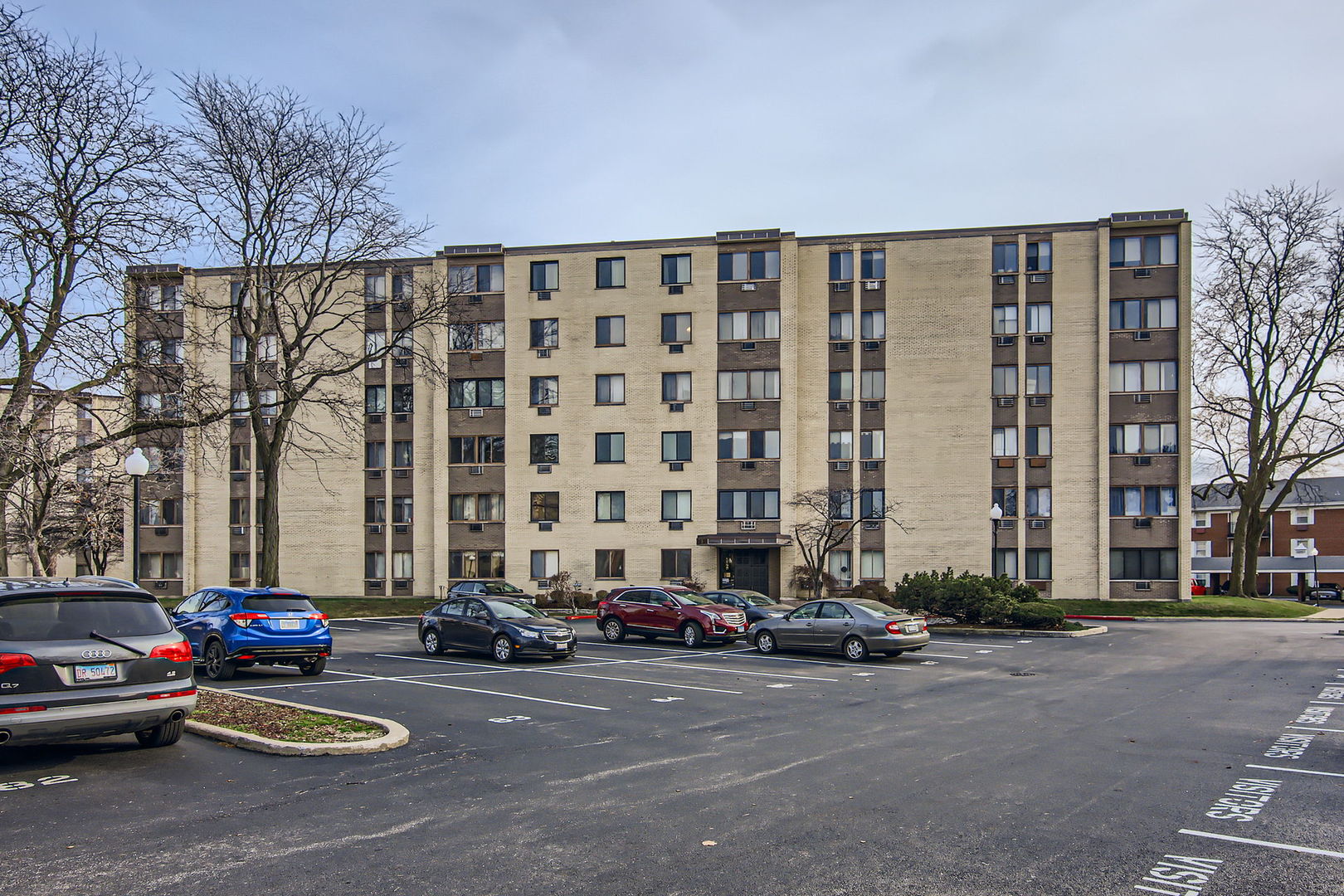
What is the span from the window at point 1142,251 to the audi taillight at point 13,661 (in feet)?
150

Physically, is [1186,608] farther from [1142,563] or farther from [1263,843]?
[1263,843]

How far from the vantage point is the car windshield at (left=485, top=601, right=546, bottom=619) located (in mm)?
21250

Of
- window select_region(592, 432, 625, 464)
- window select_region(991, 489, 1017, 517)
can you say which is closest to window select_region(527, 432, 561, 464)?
window select_region(592, 432, 625, 464)

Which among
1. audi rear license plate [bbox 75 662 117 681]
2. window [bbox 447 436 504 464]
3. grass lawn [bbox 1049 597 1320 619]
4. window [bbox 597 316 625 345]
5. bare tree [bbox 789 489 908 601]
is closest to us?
audi rear license plate [bbox 75 662 117 681]

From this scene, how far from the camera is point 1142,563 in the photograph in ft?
146

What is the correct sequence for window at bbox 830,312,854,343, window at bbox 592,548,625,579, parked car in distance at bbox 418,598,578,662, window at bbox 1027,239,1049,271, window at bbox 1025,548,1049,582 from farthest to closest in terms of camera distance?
1. window at bbox 592,548,625,579
2. window at bbox 830,312,854,343
3. window at bbox 1027,239,1049,271
4. window at bbox 1025,548,1049,582
5. parked car in distance at bbox 418,598,578,662

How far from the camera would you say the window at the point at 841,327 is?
46.4 m

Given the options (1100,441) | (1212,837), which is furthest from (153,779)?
(1100,441)

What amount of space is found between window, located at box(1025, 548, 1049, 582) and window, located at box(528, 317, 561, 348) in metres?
24.2

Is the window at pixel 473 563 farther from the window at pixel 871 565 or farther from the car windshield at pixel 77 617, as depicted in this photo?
the car windshield at pixel 77 617

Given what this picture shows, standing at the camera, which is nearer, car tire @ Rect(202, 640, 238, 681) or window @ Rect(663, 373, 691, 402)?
car tire @ Rect(202, 640, 238, 681)

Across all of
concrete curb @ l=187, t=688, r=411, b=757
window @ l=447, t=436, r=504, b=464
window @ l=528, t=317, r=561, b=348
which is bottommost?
concrete curb @ l=187, t=688, r=411, b=757

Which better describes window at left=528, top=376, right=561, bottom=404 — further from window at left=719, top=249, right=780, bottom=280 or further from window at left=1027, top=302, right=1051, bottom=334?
window at left=1027, top=302, right=1051, bottom=334

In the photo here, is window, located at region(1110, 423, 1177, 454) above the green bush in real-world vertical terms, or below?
above
